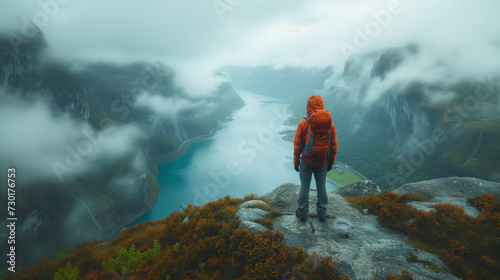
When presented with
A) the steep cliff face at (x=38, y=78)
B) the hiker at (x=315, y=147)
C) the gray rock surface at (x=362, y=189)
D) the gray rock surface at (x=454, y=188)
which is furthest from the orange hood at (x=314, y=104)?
the steep cliff face at (x=38, y=78)

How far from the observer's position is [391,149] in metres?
145

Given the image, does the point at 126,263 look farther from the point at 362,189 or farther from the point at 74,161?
the point at 74,161

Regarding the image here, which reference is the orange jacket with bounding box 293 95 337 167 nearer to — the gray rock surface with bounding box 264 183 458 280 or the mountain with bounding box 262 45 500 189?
the gray rock surface with bounding box 264 183 458 280

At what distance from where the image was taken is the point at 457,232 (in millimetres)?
6000

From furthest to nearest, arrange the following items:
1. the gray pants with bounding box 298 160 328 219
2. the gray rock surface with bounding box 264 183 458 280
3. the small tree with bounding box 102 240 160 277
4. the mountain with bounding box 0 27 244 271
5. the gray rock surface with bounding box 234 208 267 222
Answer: the mountain with bounding box 0 27 244 271, the gray rock surface with bounding box 234 208 267 222, the gray pants with bounding box 298 160 328 219, the small tree with bounding box 102 240 160 277, the gray rock surface with bounding box 264 183 458 280

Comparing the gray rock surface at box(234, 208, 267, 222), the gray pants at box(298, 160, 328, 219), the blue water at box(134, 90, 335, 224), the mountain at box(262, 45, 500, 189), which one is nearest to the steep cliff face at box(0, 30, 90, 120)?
the blue water at box(134, 90, 335, 224)

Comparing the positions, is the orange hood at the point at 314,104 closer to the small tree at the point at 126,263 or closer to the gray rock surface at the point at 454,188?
the small tree at the point at 126,263

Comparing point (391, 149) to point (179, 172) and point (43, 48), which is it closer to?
point (179, 172)

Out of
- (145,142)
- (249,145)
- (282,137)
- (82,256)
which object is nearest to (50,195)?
(145,142)

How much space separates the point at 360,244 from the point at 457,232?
2.94 meters

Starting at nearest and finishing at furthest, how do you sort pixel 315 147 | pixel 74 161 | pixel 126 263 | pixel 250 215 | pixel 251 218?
1. pixel 126 263
2. pixel 315 147
3. pixel 251 218
4. pixel 250 215
5. pixel 74 161

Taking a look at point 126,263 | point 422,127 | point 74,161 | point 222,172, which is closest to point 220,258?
point 126,263

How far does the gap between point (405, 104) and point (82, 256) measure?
181 metres

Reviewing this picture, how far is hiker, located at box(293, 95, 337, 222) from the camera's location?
20.2ft
